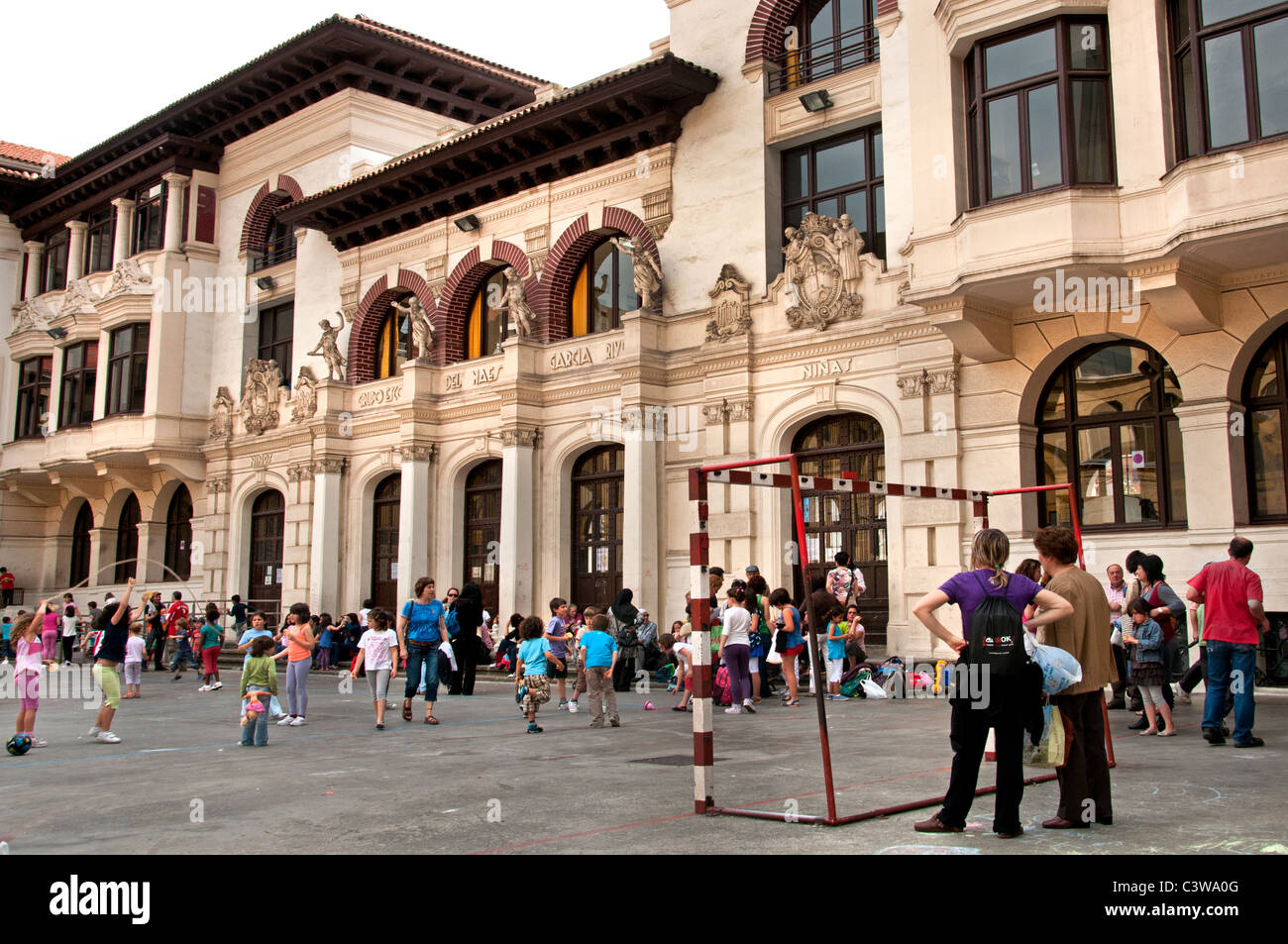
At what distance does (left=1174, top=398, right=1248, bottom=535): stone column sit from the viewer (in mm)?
15414

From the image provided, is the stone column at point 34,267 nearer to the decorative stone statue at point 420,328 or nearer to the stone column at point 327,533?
the stone column at point 327,533

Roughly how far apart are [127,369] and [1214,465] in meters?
31.8

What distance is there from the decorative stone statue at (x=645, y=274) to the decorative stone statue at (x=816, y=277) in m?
3.12

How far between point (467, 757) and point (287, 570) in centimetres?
2176

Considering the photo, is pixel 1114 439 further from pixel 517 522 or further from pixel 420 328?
pixel 420 328

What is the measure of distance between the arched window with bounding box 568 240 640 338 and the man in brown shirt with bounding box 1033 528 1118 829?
59.9 feet

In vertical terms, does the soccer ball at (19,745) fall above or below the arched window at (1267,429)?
below

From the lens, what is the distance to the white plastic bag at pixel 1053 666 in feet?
22.1

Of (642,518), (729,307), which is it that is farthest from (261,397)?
(729,307)

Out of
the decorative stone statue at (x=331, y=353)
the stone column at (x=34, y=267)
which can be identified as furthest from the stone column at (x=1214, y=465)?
the stone column at (x=34, y=267)

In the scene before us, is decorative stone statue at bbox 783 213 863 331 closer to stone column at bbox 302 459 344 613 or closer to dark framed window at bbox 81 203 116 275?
stone column at bbox 302 459 344 613

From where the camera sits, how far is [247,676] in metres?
13.1

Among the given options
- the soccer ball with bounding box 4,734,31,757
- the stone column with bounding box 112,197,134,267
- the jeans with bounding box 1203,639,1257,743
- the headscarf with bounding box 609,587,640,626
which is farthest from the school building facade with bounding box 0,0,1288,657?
the soccer ball with bounding box 4,734,31,757
